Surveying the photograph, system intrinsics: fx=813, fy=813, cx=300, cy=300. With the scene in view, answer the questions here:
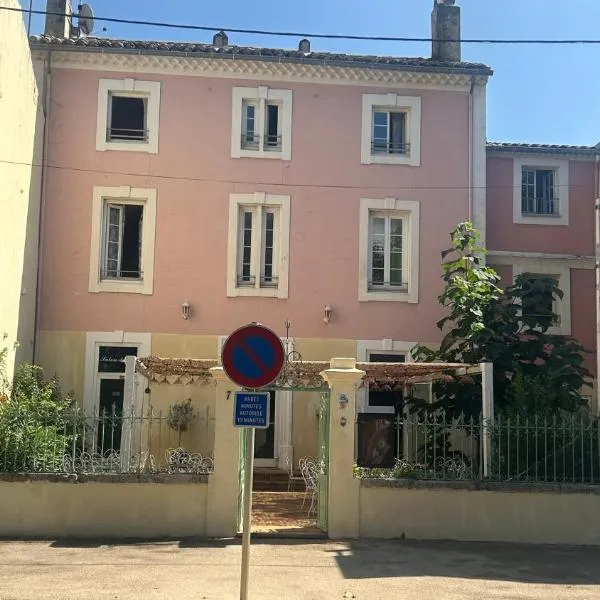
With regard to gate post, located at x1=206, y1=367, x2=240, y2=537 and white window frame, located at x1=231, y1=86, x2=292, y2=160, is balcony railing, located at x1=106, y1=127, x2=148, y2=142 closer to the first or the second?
white window frame, located at x1=231, y1=86, x2=292, y2=160

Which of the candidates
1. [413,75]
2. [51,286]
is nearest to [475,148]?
[413,75]

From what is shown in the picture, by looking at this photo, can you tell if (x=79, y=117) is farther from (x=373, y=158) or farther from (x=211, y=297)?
(x=373, y=158)

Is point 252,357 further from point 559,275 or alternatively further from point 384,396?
point 559,275

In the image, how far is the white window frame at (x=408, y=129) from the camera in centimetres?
1662

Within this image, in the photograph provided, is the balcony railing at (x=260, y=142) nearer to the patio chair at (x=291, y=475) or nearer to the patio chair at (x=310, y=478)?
the patio chair at (x=291, y=475)

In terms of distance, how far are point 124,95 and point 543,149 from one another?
8.92 metres

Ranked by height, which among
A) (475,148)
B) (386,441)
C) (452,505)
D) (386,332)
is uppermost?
(475,148)

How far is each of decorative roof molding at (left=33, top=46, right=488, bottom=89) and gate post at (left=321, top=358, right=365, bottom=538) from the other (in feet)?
25.7

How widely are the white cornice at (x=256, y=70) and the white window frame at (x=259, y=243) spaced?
99.6 inches

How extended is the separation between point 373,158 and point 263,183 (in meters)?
2.32

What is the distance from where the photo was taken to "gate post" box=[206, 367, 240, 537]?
10.6m

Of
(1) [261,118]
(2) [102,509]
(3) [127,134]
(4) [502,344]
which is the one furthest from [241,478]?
(3) [127,134]

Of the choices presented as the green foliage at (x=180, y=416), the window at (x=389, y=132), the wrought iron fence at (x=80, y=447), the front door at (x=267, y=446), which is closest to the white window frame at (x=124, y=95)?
the window at (x=389, y=132)

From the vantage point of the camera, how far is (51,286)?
51.7ft
